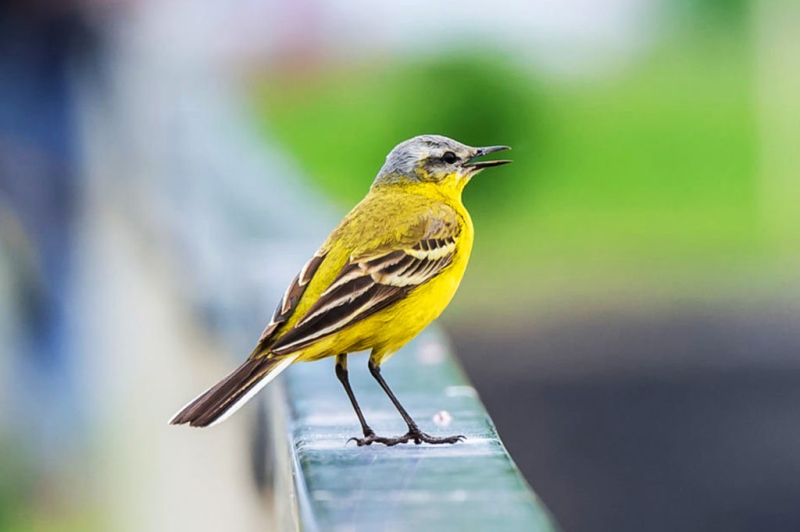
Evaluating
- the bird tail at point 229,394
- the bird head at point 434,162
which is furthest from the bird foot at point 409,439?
the bird head at point 434,162

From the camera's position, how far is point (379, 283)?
4.23 meters

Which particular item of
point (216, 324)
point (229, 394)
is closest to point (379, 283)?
point (229, 394)

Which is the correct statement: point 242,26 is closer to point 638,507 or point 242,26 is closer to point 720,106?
point 720,106

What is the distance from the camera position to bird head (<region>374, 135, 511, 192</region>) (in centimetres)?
489

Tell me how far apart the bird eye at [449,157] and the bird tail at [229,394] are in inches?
46.9

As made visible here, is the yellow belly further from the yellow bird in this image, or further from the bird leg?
the bird leg

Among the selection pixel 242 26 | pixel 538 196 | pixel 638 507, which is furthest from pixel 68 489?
pixel 242 26

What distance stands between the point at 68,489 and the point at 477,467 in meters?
5.69

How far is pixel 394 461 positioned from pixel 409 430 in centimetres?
43

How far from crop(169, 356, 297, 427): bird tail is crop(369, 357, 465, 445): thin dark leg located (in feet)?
1.19

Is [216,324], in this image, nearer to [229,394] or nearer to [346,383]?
[346,383]

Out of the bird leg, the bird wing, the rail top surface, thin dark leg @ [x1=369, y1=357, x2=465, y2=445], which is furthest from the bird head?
the bird leg

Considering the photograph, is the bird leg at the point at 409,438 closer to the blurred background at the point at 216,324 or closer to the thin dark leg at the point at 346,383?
the thin dark leg at the point at 346,383

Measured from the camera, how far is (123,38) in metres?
10.7
